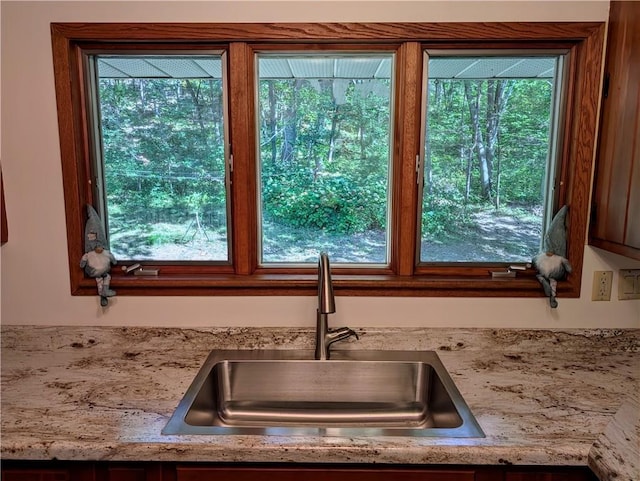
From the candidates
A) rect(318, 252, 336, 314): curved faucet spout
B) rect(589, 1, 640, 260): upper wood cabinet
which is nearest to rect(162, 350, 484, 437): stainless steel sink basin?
rect(318, 252, 336, 314): curved faucet spout

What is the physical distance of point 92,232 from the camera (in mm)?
1508

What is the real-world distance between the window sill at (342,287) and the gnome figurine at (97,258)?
0.10 ft

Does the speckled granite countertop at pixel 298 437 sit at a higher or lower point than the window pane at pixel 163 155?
lower

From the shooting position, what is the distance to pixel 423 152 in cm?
152

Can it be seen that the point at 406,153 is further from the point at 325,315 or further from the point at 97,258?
the point at 97,258

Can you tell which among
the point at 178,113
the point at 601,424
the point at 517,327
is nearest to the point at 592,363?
the point at 517,327

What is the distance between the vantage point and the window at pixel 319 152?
1451 mm

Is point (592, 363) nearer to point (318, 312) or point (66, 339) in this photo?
point (318, 312)

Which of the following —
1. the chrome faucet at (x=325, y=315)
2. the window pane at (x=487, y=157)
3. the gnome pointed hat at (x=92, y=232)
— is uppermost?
the window pane at (x=487, y=157)

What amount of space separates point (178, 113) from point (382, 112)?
73 centimetres

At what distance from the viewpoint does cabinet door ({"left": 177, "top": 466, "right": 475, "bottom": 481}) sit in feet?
3.23

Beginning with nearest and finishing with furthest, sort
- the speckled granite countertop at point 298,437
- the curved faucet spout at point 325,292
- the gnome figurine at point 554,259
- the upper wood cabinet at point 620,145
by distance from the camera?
the speckled granite countertop at point 298,437 → the upper wood cabinet at point 620,145 → the curved faucet spout at point 325,292 → the gnome figurine at point 554,259

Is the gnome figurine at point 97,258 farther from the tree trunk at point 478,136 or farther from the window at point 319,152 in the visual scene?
the tree trunk at point 478,136

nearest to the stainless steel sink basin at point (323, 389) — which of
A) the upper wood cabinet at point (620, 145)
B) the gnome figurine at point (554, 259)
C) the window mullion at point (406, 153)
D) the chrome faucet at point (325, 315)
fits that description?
the chrome faucet at point (325, 315)
